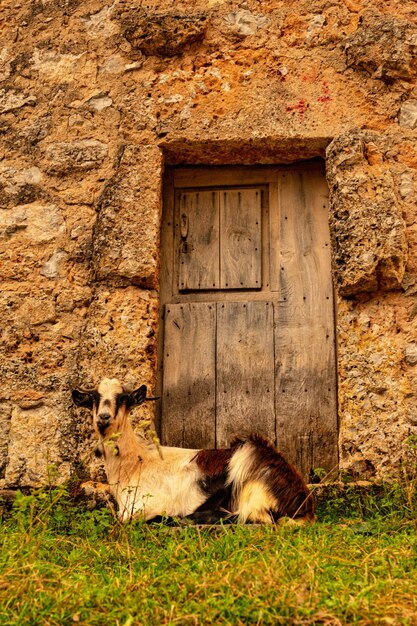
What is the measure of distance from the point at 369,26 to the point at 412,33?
0.28 m

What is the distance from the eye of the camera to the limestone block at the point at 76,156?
225 inches

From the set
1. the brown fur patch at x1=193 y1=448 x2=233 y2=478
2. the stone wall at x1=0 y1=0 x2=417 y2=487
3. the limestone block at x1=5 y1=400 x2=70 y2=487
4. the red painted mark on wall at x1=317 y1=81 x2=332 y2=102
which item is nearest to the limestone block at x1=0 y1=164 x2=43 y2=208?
the stone wall at x1=0 y1=0 x2=417 y2=487

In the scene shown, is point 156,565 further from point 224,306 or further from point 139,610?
point 224,306

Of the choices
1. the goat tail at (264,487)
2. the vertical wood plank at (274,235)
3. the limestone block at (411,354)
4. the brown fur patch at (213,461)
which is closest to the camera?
the goat tail at (264,487)

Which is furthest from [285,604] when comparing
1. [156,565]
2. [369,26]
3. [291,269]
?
[369,26]

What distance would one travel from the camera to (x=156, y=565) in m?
3.52

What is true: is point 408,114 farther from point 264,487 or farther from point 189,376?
point 264,487

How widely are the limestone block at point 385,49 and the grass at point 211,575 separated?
9.26 ft

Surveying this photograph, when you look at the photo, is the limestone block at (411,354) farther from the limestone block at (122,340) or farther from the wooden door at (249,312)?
the limestone block at (122,340)

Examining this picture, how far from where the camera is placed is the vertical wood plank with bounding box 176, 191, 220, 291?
18.7ft

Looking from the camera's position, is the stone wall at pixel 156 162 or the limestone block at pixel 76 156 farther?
the limestone block at pixel 76 156

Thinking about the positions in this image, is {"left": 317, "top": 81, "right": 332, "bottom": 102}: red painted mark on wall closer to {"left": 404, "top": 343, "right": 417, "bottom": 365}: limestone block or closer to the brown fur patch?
{"left": 404, "top": 343, "right": 417, "bottom": 365}: limestone block

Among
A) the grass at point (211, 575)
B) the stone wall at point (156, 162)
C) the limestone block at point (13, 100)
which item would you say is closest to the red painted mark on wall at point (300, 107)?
the stone wall at point (156, 162)

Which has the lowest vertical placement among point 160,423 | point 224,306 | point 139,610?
point 139,610
